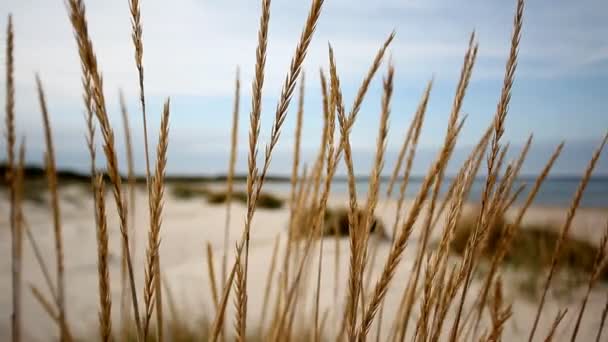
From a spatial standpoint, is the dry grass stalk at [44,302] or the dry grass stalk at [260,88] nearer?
the dry grass stalk at [260,88]

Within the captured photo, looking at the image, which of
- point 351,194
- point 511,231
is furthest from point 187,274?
point 351,194

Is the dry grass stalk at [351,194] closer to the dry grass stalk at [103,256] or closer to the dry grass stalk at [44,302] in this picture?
the dry grass stalk at [103,256]

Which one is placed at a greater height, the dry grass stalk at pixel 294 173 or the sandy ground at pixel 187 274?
the dry grass stalk at pixel 294 173

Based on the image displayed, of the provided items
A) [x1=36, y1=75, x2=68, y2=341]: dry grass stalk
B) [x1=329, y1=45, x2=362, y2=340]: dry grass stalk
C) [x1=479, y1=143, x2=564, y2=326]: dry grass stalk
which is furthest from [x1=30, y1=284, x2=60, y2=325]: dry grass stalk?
[x1=479, y1=143, x2=564, y2=326]: dry grass stalk

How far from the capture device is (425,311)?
2.24 ft

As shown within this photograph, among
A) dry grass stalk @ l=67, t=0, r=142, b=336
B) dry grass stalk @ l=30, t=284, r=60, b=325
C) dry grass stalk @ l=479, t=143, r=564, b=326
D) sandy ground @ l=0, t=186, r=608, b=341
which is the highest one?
dry grass stalk @ l=67, t=0, r=142, b=336

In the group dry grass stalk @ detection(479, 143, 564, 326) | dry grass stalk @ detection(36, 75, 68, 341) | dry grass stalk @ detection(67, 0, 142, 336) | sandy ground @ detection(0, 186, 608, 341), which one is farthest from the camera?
sandy ground @ detection(0, 186, 608, 341)

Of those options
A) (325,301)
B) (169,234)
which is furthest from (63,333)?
(169,234)

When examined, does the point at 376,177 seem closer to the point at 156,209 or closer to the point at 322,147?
the point at 156,209

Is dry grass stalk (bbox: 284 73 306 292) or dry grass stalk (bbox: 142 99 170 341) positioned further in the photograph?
dry grass stalk (bbox: 284 73 306 292)

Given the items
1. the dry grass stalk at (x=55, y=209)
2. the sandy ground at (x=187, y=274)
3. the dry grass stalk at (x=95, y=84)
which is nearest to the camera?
the dry grass stalk at (x=95, y=84)

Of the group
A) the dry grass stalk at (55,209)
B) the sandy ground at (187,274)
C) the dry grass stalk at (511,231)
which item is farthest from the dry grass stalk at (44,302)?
the dry grass stalk at (511,231)

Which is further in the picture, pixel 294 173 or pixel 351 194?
pixel 294 173

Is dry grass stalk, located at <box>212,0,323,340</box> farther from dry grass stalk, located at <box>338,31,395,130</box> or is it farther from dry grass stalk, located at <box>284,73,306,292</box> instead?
dry grass stalk, located at <box>284,73,306,292</box>
